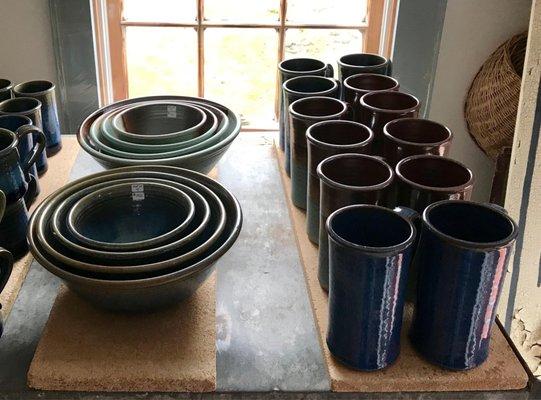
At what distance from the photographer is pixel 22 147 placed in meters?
1.10

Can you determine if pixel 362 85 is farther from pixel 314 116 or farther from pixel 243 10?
pixel 243 10

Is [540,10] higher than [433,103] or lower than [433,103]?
higher

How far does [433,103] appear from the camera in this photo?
189 cm

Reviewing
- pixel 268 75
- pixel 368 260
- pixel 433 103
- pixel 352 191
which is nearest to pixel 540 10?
pixel 433 103

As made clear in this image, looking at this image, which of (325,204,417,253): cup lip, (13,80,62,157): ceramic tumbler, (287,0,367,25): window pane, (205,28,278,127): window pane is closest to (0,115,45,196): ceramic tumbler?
(13,80,62,157): ceramic tumbler

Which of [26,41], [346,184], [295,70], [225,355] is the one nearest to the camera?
[225,355]

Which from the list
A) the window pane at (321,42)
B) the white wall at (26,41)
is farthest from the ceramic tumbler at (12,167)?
the window pane at (321,42)

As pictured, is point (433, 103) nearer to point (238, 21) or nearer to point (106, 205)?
point (238, 21)

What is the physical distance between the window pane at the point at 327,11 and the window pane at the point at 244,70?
9 centimetres

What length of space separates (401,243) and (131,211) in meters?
0.44

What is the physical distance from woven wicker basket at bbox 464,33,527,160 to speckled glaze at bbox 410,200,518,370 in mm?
990

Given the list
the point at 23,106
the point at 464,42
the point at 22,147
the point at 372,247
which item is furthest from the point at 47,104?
the point at 464,42

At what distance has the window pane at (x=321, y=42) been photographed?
1.84m

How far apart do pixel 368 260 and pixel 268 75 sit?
49.6 inches
